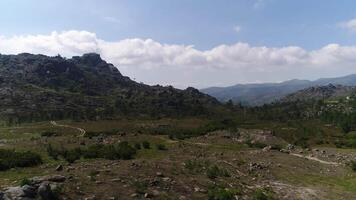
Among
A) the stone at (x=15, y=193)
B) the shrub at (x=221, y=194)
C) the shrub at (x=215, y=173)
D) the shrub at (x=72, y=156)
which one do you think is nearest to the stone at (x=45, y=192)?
the stone at (x=15, y=193)

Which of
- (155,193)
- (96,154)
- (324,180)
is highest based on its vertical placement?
(96,154)

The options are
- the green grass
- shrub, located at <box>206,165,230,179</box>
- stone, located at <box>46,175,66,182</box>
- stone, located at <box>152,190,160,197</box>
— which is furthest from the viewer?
the green grass

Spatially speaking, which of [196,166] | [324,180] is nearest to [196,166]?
[196,166]

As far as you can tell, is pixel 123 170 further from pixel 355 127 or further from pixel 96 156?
pixel 355 127

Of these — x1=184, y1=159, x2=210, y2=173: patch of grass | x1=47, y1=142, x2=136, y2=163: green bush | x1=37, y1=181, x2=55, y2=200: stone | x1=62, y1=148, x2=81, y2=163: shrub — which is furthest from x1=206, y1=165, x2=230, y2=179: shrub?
x1=37, y1=181, x2=55, y2=200: stone

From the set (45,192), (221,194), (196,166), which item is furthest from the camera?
(196,166)

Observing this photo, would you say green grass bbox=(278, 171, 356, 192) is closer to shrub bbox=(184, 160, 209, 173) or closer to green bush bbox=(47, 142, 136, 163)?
shrub bbox=(184, 160, 209, 173)

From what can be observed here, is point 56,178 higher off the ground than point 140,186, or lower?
higher

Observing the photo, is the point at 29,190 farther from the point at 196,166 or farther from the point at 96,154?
the point at 96,154

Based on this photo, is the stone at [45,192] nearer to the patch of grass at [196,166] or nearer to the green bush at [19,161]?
the green bush at [19,161]

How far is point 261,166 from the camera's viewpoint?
4591 cm

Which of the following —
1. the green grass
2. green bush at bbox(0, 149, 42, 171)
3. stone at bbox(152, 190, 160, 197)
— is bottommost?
the green grass

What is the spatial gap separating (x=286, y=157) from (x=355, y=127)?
3660 inches

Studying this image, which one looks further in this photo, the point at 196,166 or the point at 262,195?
the point at 196,166
